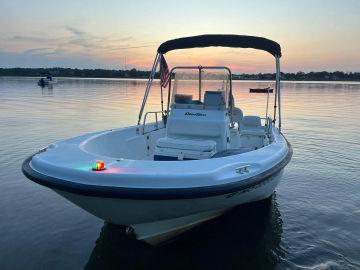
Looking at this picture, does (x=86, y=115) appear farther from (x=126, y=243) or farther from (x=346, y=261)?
(x=346, y=261)

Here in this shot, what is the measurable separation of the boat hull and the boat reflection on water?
0.33 m

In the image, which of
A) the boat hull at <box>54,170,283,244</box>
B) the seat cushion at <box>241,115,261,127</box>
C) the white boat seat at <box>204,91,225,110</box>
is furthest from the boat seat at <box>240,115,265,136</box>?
the boat hull at <box>54,170,283,244</box>

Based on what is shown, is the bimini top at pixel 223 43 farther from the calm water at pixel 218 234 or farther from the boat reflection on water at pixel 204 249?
A: the boat reflection on water at pixel 204 249

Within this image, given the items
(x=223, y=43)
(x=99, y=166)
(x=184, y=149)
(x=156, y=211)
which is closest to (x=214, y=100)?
(x=223, y=43)

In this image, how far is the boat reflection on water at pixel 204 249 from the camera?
5.04 m

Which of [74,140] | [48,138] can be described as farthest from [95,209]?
[48,138]

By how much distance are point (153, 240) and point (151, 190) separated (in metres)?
1.22

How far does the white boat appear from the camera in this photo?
4.21 meters

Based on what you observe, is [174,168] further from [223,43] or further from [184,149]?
[223,43]

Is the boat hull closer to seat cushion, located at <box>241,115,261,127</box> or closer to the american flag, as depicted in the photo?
the american flag

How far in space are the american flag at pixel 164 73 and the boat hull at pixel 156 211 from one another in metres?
3.48

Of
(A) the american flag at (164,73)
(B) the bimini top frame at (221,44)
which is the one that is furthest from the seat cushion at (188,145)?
(A) the american flag at (164,73)

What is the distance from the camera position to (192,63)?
304 inches

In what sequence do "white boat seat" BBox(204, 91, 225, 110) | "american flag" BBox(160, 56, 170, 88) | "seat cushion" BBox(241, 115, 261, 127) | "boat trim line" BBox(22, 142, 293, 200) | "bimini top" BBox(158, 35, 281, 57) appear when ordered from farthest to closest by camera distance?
1. "seat cushion" BBox(241, 115, 261, 127)
2. "american flag" BBox(160, 56, 170, 88)
3. "bimini top" BBox(158, 35, 281, 57)
4. "white boat seat" BBox(204, 91, 225, 110)
5. "boat trim line" BBox(22, 142, 293, 200)
